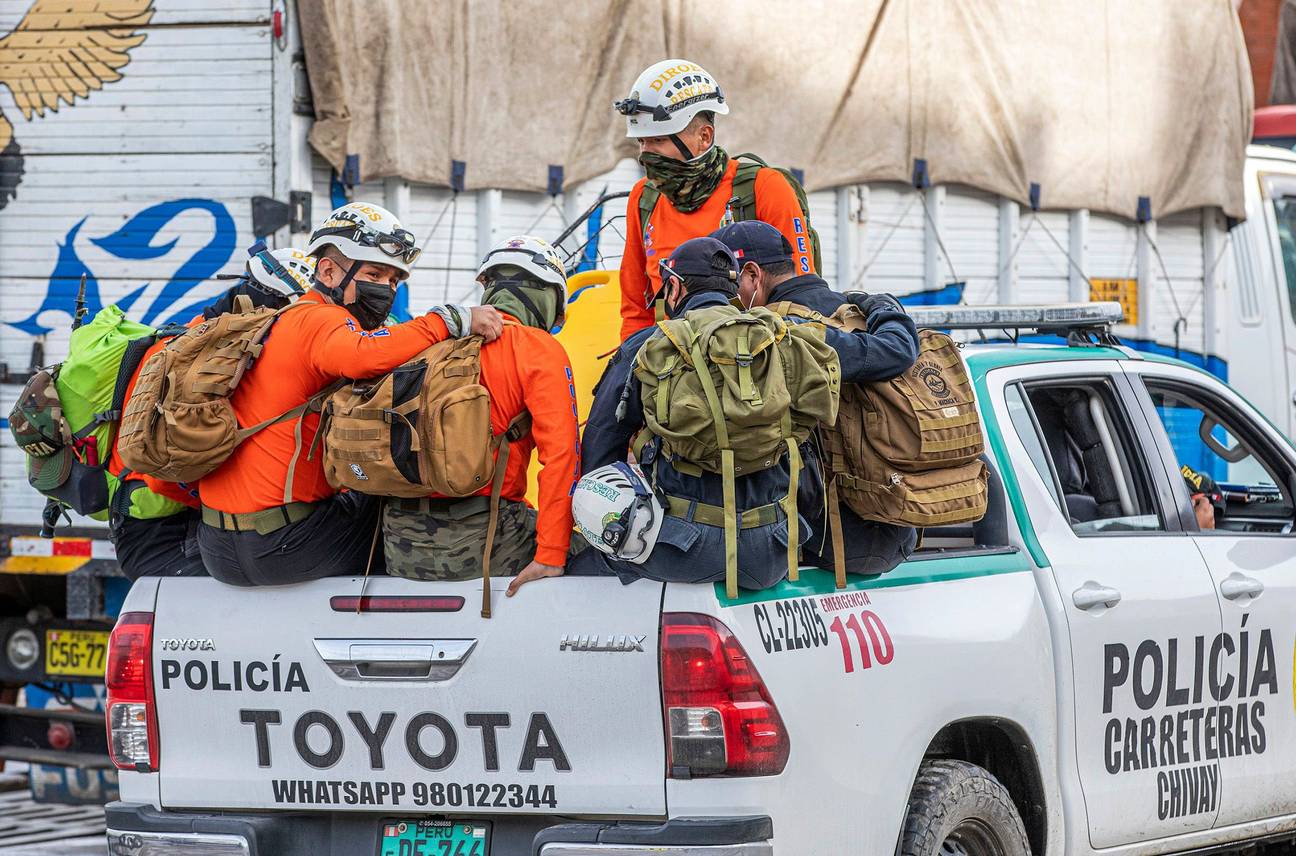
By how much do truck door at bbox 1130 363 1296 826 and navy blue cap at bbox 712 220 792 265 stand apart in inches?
58.2

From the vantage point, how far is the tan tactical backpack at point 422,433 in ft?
13.9

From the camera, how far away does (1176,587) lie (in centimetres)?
520

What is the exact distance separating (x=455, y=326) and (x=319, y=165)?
11.3ft

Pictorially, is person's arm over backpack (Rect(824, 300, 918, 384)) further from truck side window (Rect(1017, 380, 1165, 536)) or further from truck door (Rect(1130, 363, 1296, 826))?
truck door (Rect(1130, 363, 1296, 826))

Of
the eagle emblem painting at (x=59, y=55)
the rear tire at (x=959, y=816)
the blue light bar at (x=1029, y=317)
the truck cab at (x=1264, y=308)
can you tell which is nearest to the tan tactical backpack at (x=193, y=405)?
the rear tire at (x=959, y=816)

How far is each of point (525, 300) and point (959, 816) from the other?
1.78 metres

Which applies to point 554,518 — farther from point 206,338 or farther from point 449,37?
point 449,37

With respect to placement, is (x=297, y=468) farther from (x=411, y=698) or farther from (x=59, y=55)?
(x=59, y=55)

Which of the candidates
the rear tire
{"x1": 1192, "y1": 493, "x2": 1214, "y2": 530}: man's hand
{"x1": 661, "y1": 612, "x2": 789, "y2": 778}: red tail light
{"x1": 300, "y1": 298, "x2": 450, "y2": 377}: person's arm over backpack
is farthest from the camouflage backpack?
{"x1": 1192, "y1": 493, "x2": 1214, "y2": 530}: man's hand

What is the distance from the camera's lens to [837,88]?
9.30 m

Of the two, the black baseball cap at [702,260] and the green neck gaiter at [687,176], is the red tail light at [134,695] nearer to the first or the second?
the black baseball cap at [702,260]

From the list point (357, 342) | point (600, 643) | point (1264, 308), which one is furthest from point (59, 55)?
point (1264, 308)

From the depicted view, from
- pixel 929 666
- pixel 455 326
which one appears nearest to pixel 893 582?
pixel 929 666

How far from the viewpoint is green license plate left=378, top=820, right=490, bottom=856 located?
13.6 feet
